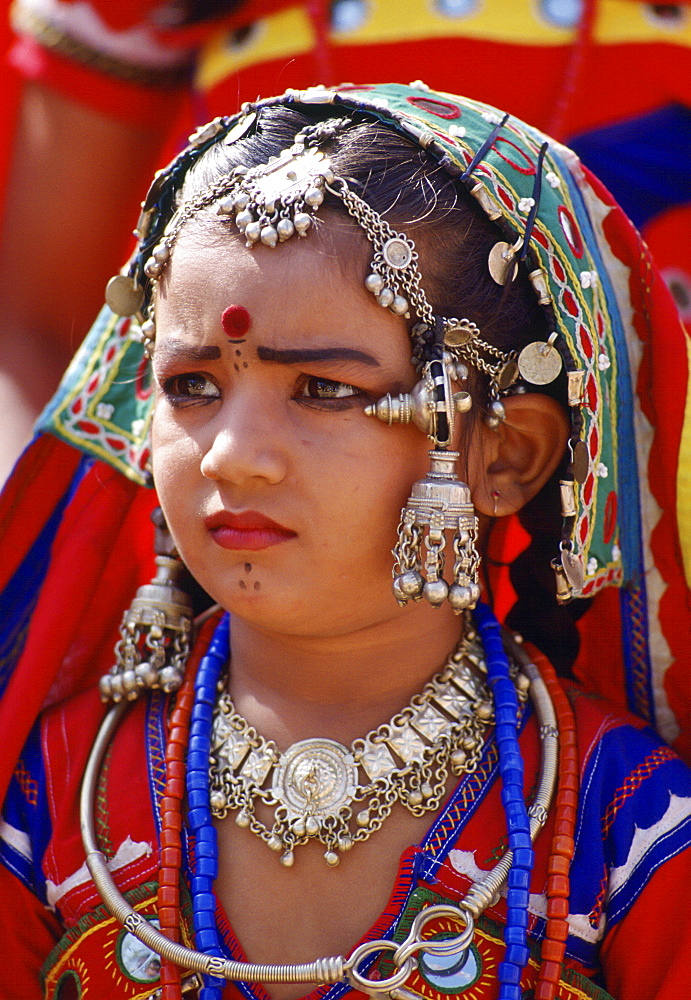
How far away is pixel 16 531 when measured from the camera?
1960 millimetres

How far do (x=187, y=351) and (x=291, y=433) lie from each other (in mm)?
201

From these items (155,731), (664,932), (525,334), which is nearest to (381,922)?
(664,932)

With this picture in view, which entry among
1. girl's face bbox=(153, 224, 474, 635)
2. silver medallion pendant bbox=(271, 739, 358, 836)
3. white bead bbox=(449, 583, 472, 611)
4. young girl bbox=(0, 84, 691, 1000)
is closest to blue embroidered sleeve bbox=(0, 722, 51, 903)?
young girl bbox=(0, 84, 691, 1000)

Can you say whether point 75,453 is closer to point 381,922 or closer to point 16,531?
point 16,531

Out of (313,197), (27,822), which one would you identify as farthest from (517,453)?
(27,822)

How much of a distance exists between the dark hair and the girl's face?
0.29ft

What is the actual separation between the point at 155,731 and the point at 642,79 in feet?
5.07

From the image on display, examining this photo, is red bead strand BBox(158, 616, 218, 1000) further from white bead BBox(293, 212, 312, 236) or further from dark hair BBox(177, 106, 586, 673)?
white bead BBox(293, 212, 312, 236)

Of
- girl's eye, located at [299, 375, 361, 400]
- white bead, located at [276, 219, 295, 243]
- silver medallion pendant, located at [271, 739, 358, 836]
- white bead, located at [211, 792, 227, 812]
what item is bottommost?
white bead, located at [211, 792, 227, 812]

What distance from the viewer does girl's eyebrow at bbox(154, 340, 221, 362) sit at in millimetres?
1537

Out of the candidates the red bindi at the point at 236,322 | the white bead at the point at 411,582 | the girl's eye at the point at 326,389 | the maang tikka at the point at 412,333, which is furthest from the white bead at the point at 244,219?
the white bead at the point at 411,582

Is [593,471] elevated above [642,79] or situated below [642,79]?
below

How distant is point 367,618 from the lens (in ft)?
5.35

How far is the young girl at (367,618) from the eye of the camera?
4.99 feet
